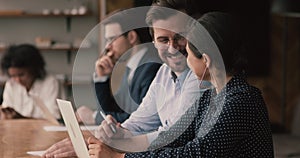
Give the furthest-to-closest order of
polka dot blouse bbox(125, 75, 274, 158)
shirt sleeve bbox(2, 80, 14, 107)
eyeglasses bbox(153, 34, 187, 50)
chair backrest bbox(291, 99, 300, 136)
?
chair backrest bbox(291, 99, 300, 136) < shirt sleeve bbox(2, 80, 14, 107) < eyeglasses bbox(153, 34, 187, 50) < polka dot blouse bbox(125, 75, 274, 158)

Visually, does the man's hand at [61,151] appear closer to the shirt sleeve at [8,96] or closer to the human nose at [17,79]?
the shirt sleeve at [8,96]

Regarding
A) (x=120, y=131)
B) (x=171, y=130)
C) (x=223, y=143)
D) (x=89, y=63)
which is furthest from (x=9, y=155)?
(x=89, y=63)

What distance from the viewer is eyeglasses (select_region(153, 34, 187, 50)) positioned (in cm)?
229

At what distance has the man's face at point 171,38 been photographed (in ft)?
7.55

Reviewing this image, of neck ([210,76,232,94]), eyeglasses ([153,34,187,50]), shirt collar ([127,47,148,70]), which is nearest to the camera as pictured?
neck ([210,76,232,94])

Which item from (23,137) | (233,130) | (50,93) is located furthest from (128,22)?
(50,93)

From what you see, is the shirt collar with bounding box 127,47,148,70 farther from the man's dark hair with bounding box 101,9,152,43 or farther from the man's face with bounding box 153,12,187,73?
the man's face with bounding box 153,12,187,73

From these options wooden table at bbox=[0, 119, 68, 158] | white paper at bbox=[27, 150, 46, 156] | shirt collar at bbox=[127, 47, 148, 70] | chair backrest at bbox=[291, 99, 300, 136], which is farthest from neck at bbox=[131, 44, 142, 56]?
chair backrest at bbox=[291, 99, 300, 136]

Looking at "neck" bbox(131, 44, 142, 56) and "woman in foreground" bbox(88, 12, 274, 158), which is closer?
"woman in foreground" bbox(88, 12, 274, 158)

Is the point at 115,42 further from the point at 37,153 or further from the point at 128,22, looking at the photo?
the point at 37,153

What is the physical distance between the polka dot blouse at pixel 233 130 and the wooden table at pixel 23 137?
2.65 feet

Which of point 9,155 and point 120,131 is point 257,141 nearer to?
point 120,131

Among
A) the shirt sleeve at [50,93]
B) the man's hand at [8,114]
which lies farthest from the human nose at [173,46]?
the shirt sleeve at [50,93]

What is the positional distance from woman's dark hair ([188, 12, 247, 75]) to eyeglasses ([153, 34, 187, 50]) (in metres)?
0.35
